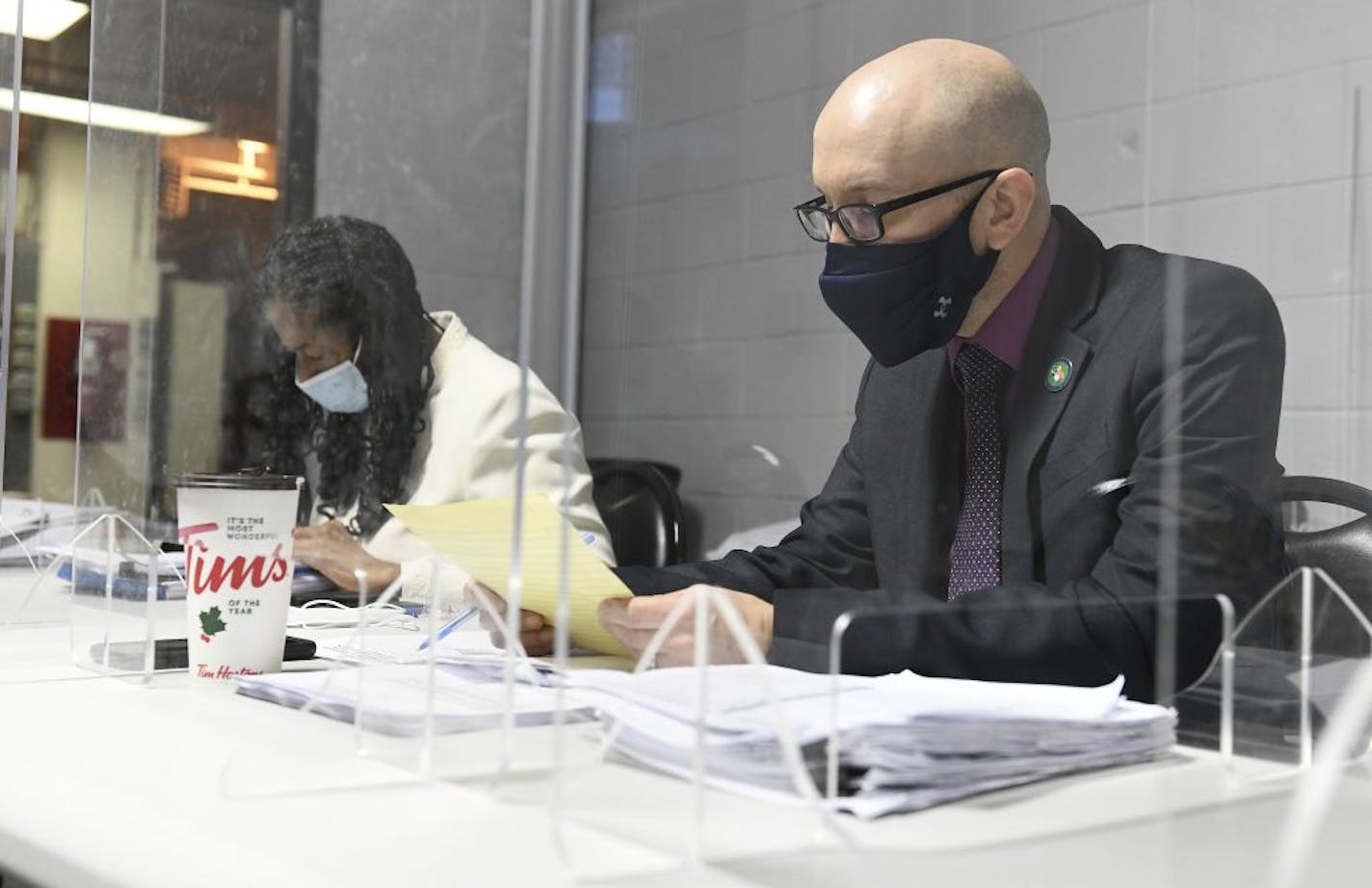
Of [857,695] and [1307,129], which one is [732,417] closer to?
[857,695]

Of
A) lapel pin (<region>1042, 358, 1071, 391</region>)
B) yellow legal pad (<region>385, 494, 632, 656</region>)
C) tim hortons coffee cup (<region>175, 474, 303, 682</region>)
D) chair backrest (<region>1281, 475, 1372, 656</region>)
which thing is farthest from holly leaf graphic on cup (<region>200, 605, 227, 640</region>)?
chair backrest (<region>1281, 475, 1372, 656</region>)

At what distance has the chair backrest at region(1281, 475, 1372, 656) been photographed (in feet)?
2.26

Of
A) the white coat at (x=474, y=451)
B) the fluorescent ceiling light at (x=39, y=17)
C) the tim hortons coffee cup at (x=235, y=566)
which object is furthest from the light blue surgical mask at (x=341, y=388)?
the fluorescent ceiling light at (x=39, y=17)

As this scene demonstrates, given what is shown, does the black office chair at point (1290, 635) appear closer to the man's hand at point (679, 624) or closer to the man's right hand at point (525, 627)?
the man's hand at point (679, 624)

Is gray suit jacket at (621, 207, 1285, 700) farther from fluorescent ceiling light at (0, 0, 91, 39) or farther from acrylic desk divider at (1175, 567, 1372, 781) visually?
fluorescent ceiling light at (0, 0, 91, 39)

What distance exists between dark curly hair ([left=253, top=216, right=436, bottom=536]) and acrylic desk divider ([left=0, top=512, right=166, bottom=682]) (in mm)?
185

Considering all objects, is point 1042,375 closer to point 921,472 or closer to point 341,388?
point 921,472

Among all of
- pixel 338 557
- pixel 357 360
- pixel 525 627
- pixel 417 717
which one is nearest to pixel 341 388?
pixel 357 360

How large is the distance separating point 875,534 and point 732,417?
118 millimetres

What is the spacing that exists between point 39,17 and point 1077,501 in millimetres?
1796

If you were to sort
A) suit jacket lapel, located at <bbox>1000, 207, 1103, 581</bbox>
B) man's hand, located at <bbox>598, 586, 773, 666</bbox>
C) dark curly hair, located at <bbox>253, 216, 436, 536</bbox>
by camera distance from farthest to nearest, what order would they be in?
dark curly hair, located at <bbox>253, 216, 436, 536</bbox>, suit jacket lapel, located at <bbox>1000, 207, 1103, 581</bbox>, man's hand, located at <bbox>598, 586, 773, 666</bbox>

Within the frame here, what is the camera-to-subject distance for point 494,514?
87 cm

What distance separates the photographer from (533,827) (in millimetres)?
627

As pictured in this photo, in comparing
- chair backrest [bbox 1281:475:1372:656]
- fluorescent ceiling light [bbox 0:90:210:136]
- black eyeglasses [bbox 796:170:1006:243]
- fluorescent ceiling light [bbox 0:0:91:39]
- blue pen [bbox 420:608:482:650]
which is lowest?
blue pen [bbox 420:608:482:650]
